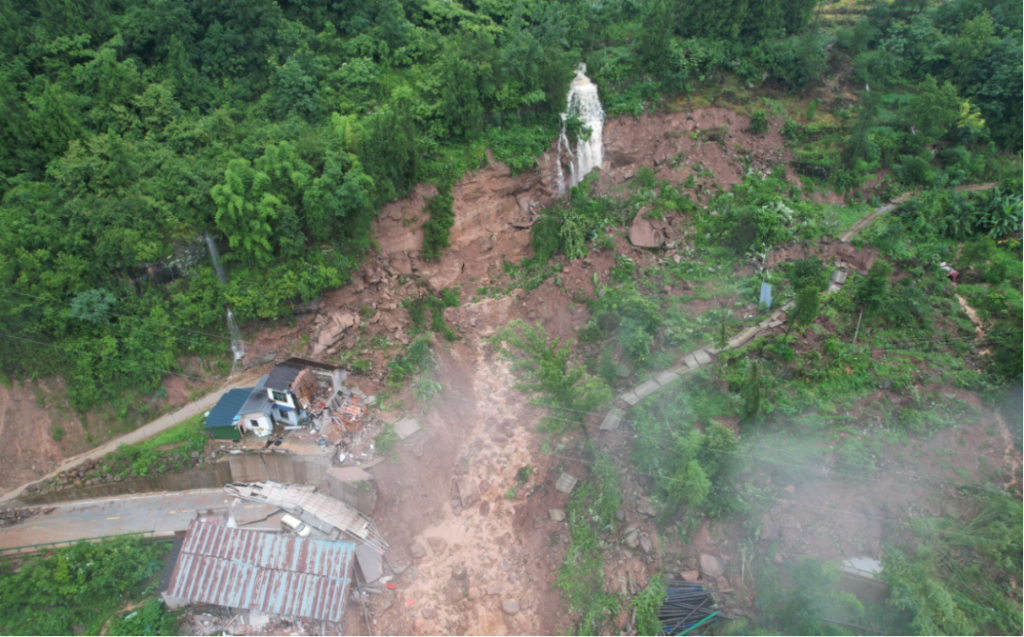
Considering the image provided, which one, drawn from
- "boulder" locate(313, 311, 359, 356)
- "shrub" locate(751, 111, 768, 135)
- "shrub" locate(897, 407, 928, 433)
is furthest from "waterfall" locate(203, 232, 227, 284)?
"shrub" locate(751, 111, 768, 135)

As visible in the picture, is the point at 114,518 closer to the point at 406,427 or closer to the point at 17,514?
the point at 17,514

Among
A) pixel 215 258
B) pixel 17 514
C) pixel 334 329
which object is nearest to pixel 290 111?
pixel 215 258

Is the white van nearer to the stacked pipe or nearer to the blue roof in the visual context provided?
the blue roof

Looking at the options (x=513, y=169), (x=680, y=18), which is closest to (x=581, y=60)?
(x=680, y=18)

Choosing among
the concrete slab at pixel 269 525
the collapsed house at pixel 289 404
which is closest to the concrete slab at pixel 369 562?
the concrete slab at pixel 269 525

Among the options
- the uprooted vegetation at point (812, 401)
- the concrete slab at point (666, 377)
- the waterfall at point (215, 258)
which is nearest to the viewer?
the uprooted vegetation at point (812, 401)

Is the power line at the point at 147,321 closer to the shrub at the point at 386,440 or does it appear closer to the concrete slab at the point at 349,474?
the concrete slab at the point at 349,474

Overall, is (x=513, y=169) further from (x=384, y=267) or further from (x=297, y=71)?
(x=297, y=71)

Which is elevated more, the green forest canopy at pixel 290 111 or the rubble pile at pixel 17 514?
the green forest canopy at pixel 290 111
